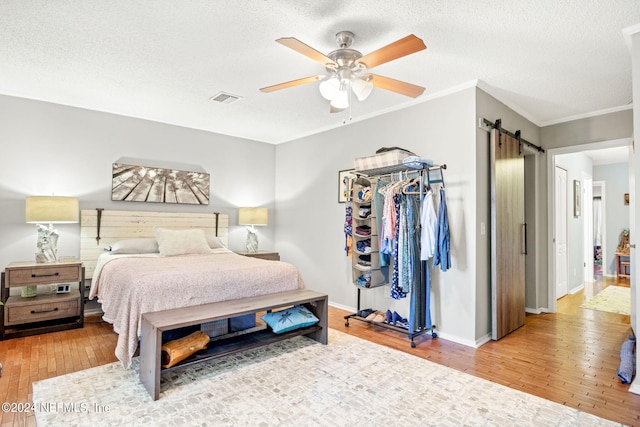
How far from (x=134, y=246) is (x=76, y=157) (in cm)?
132

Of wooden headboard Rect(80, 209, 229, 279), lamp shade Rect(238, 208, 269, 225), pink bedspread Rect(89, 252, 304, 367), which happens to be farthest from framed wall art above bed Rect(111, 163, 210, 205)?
pink bedspread Rect(89, 252, 304, 367)

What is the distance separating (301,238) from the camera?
213 inches

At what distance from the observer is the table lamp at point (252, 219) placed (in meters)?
→ 5.23

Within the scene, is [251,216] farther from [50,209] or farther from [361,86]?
[361,86]

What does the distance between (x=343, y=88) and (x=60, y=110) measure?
11.9 ft

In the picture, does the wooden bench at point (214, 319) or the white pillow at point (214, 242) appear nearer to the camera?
the wooden bench at point (214, 319)

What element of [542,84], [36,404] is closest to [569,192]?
[542,84]

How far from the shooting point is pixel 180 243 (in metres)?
4.12

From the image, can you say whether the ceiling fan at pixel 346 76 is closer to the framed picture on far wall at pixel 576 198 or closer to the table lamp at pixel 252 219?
the table lamp at pixel 252 219

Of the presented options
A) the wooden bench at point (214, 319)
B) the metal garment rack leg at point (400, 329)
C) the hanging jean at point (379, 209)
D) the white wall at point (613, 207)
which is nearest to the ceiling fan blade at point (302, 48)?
the hanging jean at point (379, 209)

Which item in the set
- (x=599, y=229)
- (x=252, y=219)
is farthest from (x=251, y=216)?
(x=599, y=229)

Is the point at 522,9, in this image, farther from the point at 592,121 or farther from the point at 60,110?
the point at 60,110

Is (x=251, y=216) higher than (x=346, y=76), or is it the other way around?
(x=346, y=76)

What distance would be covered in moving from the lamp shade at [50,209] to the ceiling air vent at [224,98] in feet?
6.35
